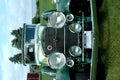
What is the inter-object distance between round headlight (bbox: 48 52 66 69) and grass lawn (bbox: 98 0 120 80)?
1553mm

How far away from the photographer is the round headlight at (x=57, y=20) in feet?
46.1

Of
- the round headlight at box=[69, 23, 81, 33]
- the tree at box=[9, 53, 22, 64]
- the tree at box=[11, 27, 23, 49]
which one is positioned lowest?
the tree at box=[9, 53, 22, 64]

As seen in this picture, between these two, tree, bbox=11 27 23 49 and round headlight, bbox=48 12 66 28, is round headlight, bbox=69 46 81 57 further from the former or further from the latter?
tree, bbox=11 27 23 49

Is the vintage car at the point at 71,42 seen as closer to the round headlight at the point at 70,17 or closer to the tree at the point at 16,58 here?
the round headlight at the point at 70,17

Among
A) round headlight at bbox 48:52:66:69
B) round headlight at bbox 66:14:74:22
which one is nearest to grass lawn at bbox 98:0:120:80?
round headlight at bbox 66:14:74:22

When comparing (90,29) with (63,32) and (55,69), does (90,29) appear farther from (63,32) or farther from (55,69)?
(55,69)

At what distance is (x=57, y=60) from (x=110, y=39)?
7.39ft

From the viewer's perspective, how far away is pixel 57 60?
1374 centimetres

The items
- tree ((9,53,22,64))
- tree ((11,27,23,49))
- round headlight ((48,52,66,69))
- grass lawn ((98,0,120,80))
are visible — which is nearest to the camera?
round headlight ((48,52,66,69))

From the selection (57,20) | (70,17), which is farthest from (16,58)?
(70,17)

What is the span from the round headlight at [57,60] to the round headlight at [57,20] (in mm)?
1121

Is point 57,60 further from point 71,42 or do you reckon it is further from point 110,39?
point 110,39

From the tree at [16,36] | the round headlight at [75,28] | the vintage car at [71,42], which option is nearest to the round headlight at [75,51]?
the vintage car at [71,42]

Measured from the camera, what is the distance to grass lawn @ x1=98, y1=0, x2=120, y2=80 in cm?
1386
